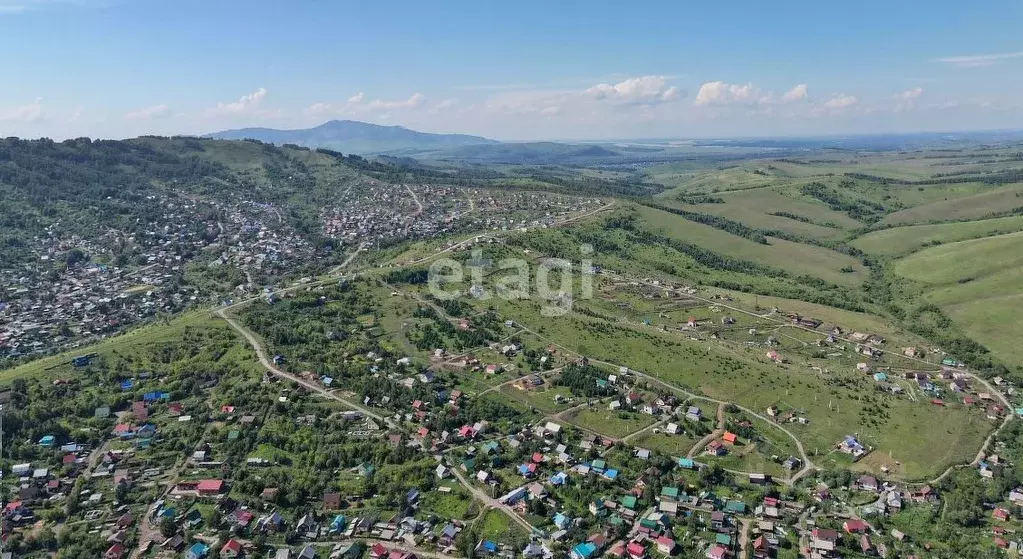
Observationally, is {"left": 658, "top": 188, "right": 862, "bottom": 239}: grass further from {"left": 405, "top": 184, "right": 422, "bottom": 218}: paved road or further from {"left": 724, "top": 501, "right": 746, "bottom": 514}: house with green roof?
{"left": 724, "top": 501, "right": 746, "bottom": 514}: house with green roof

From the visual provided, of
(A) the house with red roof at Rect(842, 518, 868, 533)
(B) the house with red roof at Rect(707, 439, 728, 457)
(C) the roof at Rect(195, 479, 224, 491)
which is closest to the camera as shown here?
(A) the house with red roof at Rect(842, 518, 868, 533)

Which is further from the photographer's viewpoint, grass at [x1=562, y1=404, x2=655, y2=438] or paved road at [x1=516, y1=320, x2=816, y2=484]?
grass at [x1=562, y1=404, x2=655, y2=438]

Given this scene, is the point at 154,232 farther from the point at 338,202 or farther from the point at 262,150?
the point at 262,150

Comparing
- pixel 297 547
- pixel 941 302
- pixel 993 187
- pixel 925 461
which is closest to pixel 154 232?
pixel 297 547

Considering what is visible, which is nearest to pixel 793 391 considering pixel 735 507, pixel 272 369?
pixel 735 507

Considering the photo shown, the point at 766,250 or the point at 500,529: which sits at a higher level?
the point at 766,250

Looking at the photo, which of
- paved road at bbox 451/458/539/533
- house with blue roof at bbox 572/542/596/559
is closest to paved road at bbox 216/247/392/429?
paved road at bbox 451/458/539/533

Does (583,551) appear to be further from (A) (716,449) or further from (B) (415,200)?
(B) (415,200)
